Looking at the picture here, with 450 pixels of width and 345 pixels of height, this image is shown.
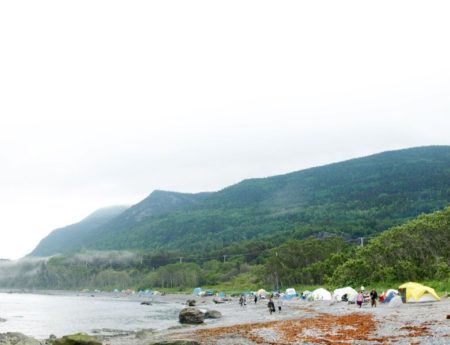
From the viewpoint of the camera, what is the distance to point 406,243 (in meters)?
88.9

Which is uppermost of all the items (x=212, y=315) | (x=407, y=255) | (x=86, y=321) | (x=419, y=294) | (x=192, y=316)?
(x=407, y=255)

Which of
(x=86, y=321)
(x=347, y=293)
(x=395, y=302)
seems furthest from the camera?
(x=86, y=321)

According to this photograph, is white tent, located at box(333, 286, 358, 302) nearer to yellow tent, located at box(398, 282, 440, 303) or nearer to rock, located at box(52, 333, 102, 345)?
yellow tent, located at box(398, 282, 440, 303)

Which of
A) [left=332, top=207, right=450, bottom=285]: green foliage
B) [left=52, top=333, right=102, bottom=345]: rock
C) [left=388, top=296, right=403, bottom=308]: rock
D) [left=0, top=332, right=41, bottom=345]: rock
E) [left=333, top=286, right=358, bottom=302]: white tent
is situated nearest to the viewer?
[left=52, top=333, right=102, bottom=345]: rock

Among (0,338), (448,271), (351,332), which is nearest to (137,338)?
(0,338)

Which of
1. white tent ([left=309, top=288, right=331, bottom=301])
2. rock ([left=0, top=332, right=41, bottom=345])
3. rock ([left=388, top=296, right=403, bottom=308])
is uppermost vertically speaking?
rock ([left=0, top=332, right=41, bottom=345])

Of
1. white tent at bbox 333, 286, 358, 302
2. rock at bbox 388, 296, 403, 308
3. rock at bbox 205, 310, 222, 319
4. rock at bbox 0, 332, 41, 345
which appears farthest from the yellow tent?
rock at bbox 0, 332, 41, 345

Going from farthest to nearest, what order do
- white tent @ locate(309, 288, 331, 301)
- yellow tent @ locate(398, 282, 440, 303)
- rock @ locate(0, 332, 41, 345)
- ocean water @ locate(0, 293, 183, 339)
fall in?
1. white tent @ locate(309, 288, 331, 301)
2. ocean water @ locate(0, 293, 183, 339)
3. yellow tent @ locate(398, 282, 440, 303)
4. rock @ locate(0, 332, 41, 345)

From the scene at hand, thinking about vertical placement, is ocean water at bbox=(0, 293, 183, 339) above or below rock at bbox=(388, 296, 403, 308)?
below

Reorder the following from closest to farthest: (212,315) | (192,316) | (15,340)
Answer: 1. (15,340)
2. (192,316)
3. (212,315)

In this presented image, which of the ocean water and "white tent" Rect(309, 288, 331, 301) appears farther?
"white tent" Rect(309, 288, 331, 301)

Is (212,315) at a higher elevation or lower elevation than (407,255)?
lower

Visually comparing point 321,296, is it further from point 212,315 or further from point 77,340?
point 77,340

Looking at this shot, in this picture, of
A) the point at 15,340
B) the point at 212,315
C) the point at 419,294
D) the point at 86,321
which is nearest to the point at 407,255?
the point at 419,294
